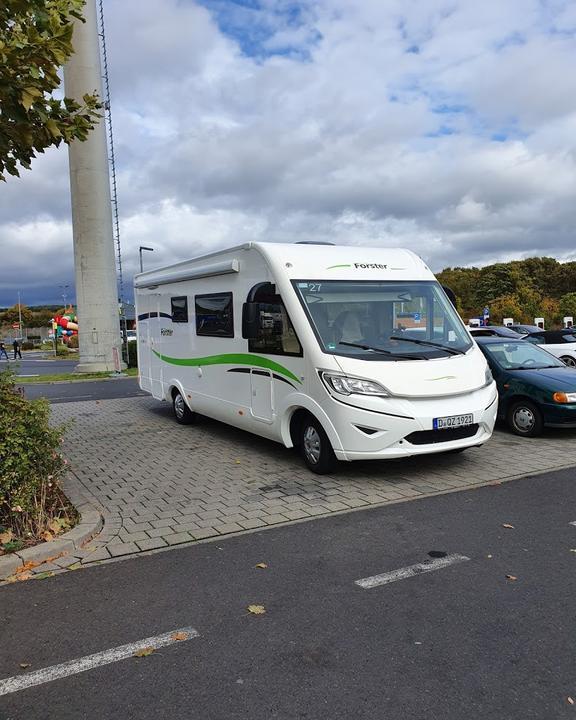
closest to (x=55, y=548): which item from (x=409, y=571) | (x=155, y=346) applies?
(x=409, y=571)

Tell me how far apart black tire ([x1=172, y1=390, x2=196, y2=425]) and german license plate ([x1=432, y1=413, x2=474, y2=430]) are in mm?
5207

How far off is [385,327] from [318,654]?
4495 mm

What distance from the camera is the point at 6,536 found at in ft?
15.5

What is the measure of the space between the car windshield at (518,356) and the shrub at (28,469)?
677 centimetres

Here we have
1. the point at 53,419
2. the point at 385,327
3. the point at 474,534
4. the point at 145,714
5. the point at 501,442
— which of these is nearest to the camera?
the point at 145,714

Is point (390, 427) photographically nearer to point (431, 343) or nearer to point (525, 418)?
point (431, 343)

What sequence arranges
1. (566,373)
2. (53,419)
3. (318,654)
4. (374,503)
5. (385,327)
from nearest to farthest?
(318,654) → (374,503) → (385,327) → (566,373) → (53,419)

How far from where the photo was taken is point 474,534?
495 cm

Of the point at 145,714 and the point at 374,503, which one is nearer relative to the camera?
the point at 145,714

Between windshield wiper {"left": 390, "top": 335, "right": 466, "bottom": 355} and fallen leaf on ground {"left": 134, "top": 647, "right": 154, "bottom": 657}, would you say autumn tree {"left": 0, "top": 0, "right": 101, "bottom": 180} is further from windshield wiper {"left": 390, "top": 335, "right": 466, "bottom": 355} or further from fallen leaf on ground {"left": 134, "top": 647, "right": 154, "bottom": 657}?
windshield wiper {"left": 390, "top": 335, "right": 466, "bottom": 355}

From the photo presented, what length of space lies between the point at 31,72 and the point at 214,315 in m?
4.82

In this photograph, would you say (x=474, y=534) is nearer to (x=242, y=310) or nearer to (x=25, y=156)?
(x=242, y=310)

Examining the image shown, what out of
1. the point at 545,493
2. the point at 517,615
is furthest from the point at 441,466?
the point at 517,615

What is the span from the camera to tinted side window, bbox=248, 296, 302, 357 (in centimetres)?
701
